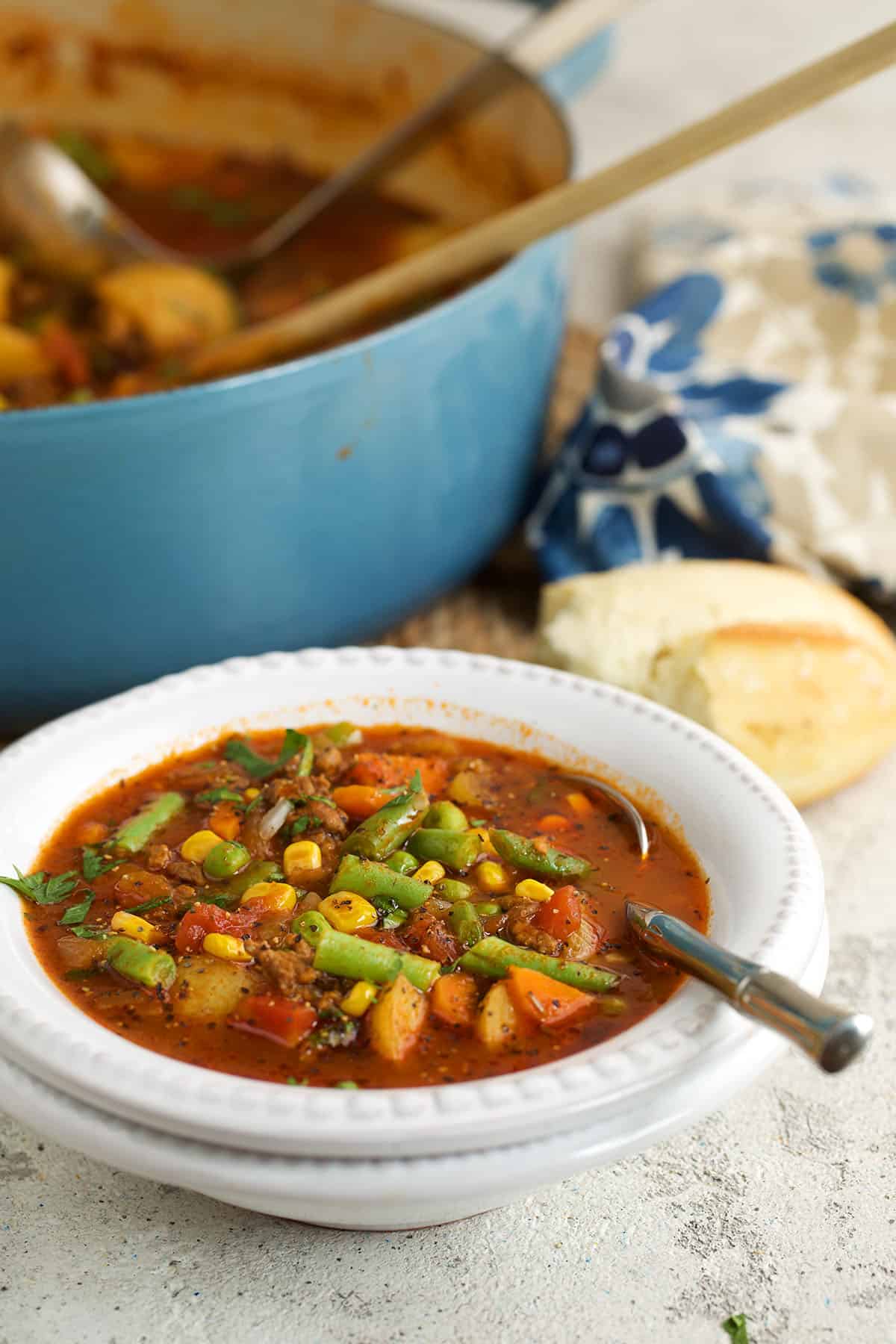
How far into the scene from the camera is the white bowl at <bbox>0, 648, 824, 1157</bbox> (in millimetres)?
1634

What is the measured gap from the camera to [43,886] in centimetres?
212

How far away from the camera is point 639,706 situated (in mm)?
2463

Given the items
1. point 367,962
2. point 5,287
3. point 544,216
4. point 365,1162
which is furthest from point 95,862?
point 5,287

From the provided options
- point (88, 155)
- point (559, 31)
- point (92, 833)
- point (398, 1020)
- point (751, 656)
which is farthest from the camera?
point (88, 155)

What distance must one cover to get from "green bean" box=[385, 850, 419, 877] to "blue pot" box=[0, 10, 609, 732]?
1071 mm

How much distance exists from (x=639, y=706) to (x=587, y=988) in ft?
2.22

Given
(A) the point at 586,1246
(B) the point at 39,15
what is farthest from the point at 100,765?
(B) the point at 39,15

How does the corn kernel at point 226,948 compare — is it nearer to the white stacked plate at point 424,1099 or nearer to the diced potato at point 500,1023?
the white stacked plate at point 424,1099

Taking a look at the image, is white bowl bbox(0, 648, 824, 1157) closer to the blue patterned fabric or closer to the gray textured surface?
the gray textured surface

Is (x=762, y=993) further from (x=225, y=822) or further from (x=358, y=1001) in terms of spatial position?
(x=225, y=822)

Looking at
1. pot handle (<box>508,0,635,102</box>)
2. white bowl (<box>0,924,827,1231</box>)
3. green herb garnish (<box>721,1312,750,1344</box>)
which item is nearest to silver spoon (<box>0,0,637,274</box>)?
pot handle (<box>508,0,635,102</box>)

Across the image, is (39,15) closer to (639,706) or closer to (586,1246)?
(639,706)

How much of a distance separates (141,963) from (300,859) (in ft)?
1.03

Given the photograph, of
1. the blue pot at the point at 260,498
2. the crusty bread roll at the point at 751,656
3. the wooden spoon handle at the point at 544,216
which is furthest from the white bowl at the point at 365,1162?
the wooden spoon handle at the point at 544,216
